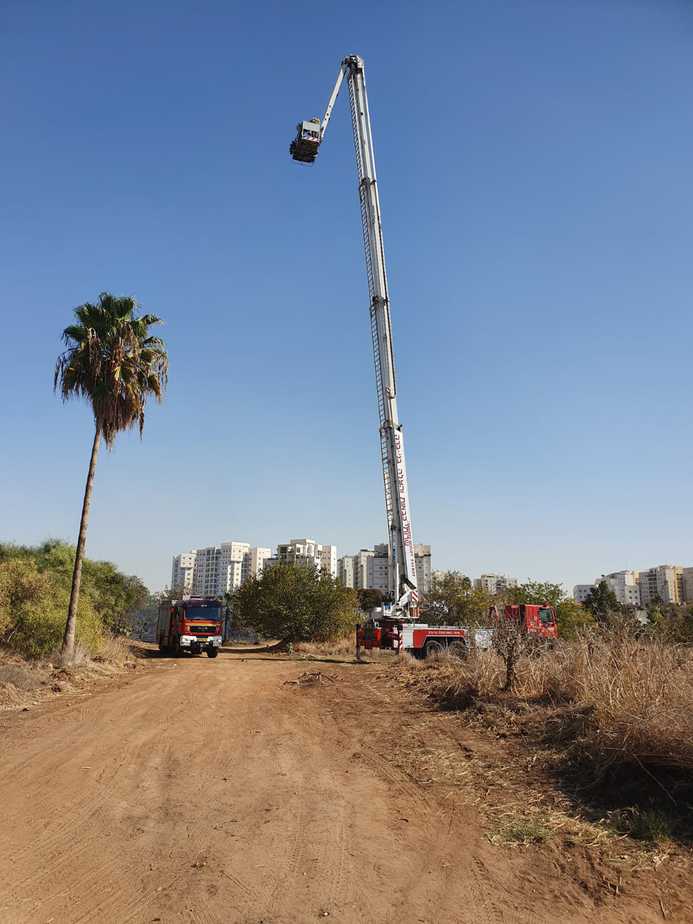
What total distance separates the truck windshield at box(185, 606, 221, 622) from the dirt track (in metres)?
21.2

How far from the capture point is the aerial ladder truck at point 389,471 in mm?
24156

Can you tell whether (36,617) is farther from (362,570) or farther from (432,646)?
(362,570)

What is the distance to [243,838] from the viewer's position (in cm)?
564

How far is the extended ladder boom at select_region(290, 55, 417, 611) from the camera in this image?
2420 centimetres

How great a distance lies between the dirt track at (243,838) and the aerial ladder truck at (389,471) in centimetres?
1368

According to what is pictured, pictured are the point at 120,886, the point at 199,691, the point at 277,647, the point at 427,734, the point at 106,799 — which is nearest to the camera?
the point at 120,886

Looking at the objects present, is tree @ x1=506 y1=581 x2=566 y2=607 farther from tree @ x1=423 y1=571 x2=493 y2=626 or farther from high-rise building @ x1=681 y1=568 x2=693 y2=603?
high-rise building @ x1=681 y1=568 x2=693 y2=603

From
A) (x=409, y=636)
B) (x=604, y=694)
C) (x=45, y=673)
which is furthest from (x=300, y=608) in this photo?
(x=604, y=694)

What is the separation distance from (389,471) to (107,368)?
11291 millimetres

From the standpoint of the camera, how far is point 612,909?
173 inches

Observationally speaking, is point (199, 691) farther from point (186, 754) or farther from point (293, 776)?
point (293, 776)

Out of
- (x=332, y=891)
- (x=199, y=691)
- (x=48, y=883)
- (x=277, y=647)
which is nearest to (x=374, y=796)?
(x=332, y=891)

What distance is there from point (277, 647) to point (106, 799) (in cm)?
3460

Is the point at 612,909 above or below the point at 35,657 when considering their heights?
below
